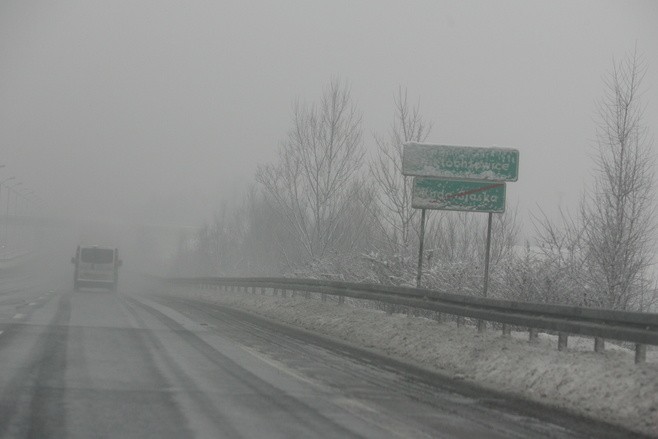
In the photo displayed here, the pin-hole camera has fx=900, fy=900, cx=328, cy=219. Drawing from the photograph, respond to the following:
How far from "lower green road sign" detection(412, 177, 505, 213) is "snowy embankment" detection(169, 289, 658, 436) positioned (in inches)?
104

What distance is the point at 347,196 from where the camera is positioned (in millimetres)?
40094

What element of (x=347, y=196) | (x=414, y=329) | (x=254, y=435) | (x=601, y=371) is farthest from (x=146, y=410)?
(x=347, y=196)

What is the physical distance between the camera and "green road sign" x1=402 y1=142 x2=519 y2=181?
18.6 metres

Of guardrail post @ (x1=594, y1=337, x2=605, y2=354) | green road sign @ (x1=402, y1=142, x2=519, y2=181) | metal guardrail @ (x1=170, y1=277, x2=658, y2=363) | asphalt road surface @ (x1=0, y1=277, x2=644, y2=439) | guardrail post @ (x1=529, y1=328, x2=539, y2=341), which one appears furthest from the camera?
green road sign @ (x1=402, y1=142, x2=519, y2=181)

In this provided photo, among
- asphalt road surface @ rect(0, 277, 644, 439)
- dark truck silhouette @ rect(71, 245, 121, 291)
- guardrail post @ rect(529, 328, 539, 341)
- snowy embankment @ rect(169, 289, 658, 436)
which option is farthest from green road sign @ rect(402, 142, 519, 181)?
dark truck silhouette @ rect(71, 245, 121, 291)

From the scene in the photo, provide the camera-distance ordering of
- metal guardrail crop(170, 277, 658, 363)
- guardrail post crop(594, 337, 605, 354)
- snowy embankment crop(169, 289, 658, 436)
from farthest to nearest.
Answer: guardrail post crop(594, 337, 605, 354), metal guardrail crop(170, 277, 658, 363), snowy embankment crop(169, 289, 658, 436)

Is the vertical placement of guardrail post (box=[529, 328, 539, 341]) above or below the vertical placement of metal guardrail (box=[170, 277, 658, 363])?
below

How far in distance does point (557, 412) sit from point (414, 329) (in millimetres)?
6950

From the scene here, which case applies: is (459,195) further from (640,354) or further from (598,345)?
(640,354)

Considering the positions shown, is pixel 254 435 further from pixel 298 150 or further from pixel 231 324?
pixel 298 150

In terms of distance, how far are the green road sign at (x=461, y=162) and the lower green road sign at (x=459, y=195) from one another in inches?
6.9

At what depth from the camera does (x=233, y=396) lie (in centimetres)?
949

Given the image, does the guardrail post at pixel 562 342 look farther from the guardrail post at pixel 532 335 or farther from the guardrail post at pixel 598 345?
the guardrail post at pixel 532 335

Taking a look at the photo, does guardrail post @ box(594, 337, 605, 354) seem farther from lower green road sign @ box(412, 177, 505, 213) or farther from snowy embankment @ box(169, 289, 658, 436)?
lower green road sign @ box(412, 177, 505, 213)
